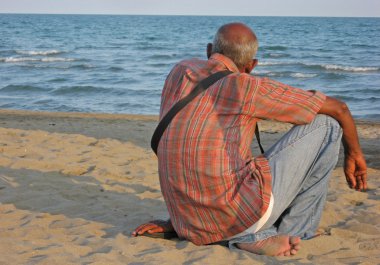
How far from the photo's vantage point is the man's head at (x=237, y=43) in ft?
8.96

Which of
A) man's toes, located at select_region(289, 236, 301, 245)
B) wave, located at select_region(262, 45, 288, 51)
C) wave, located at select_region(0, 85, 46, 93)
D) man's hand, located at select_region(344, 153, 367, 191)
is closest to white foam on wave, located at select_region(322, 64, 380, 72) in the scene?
wave, located at select_region(262, 45, 288, 51)

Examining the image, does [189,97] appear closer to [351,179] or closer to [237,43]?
[237,43]

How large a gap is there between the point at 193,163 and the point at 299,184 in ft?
2.01

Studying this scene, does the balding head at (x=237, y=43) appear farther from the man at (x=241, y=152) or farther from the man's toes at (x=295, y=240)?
the man's toes at (x=295, y=240)

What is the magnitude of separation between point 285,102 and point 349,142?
52cm

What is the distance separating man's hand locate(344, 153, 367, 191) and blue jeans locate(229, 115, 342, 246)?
102mm

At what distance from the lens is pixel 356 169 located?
118 inches

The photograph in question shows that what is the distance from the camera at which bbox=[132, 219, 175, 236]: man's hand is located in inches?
128

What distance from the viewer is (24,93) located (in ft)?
46.1

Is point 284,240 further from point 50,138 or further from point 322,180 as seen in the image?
point 50,138

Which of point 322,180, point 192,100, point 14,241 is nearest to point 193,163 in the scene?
point 192,100

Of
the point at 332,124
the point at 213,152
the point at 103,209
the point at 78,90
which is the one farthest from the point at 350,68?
the point at 213,152

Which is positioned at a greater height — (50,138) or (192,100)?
(192,100)

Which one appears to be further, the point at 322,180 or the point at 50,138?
the point at 50,138
